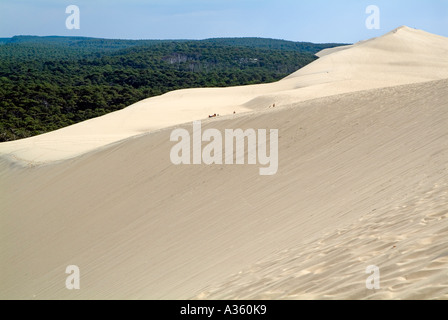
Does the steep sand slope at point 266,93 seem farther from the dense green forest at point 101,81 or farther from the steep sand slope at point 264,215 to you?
the dense green forest at point 101,81

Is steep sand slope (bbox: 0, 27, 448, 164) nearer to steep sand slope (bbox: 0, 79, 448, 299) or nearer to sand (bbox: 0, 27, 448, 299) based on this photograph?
sand (bbox: 0, 27, 448, 299)

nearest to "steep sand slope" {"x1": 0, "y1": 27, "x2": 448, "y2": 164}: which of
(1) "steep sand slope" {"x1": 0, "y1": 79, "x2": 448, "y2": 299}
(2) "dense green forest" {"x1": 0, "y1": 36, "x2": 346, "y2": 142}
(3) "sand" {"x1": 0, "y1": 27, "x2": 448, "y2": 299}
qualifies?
(3) "sand" {"x1": 0, "y1": 27, "x2": 448, "y2": 299}

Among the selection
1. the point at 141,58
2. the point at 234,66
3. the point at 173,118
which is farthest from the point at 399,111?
the point at 141,58

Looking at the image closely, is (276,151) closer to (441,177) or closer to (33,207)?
(441,177)

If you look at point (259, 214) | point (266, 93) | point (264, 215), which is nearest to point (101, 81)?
point (266, 93)

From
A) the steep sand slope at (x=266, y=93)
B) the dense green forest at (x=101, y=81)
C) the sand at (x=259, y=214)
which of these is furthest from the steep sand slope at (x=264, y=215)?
the dense green forest at (x=101, y=81)
